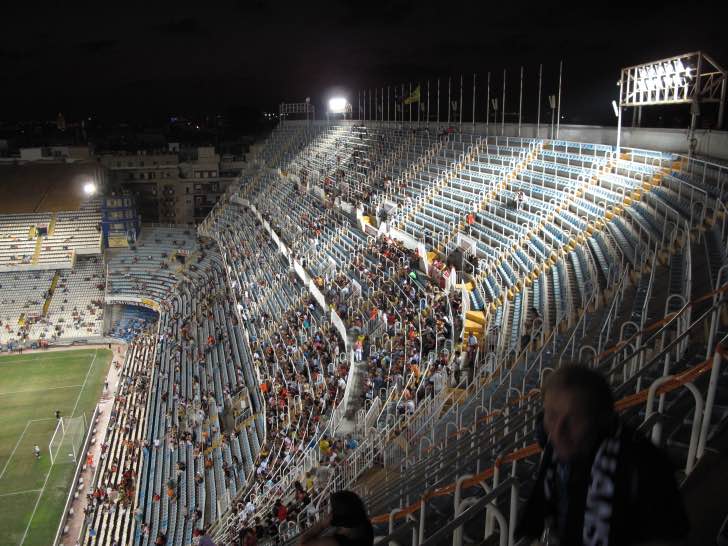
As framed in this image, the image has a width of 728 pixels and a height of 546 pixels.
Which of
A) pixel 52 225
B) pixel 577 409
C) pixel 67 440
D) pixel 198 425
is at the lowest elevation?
pixel 67 440

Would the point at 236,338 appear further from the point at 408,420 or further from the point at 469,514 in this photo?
the point at 469,514

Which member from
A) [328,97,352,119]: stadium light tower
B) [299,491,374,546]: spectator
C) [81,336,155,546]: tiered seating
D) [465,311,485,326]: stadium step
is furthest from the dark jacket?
[328,97,352,119]: stadium light tower

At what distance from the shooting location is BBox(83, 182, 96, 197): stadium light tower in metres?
46.3

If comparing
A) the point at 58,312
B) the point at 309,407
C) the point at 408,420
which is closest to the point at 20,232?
the point at 58,312

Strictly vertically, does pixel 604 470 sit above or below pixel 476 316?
above

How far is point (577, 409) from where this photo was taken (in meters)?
1.90

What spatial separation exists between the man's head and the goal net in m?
22.7

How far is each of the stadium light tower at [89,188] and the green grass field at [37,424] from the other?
694 inches

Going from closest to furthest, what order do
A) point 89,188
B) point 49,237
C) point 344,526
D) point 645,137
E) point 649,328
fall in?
point 344,526
point 649,328
point 645,137
point 49,237
point 89,188

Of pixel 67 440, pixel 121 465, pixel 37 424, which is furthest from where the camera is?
pixel 37 424

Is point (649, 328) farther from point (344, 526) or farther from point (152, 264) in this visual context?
point (152, 264)

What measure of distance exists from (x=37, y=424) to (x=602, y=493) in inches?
1045

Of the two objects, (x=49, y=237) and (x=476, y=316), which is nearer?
(x=476, y=316)

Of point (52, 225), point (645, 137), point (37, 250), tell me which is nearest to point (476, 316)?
point (645, 137)
